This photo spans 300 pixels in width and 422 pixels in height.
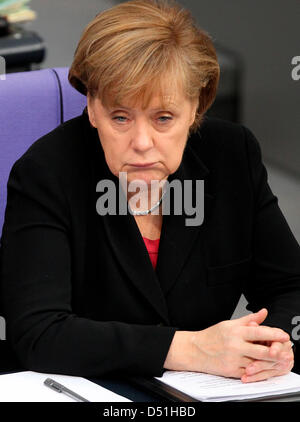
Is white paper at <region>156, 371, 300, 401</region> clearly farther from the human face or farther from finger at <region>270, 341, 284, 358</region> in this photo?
the human face

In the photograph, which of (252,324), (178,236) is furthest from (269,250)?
(252,324)

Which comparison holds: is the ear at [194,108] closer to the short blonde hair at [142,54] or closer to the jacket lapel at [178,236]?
the short blonde hair at [142,54]

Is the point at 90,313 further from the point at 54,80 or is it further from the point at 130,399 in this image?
the point at 54,80

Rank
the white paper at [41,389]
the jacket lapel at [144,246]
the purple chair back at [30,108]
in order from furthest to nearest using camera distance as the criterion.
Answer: the purple chair back at [30,108], the jacket lapel at [144,246], the white paper at [41,389]

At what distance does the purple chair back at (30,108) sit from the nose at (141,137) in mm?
503

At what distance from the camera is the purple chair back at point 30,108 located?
2047mm

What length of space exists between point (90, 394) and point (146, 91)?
518mm

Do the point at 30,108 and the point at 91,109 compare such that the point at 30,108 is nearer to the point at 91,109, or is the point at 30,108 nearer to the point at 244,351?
the point at 91,109

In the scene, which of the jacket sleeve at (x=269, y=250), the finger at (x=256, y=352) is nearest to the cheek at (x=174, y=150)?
the jacket sleeve at (x=269, y=250)

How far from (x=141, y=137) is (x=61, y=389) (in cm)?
45

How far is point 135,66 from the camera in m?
1.57

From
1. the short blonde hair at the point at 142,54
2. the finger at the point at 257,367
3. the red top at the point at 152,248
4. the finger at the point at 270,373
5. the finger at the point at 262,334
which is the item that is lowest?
the finger at the point at 270,373

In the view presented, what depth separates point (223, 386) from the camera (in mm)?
1488
